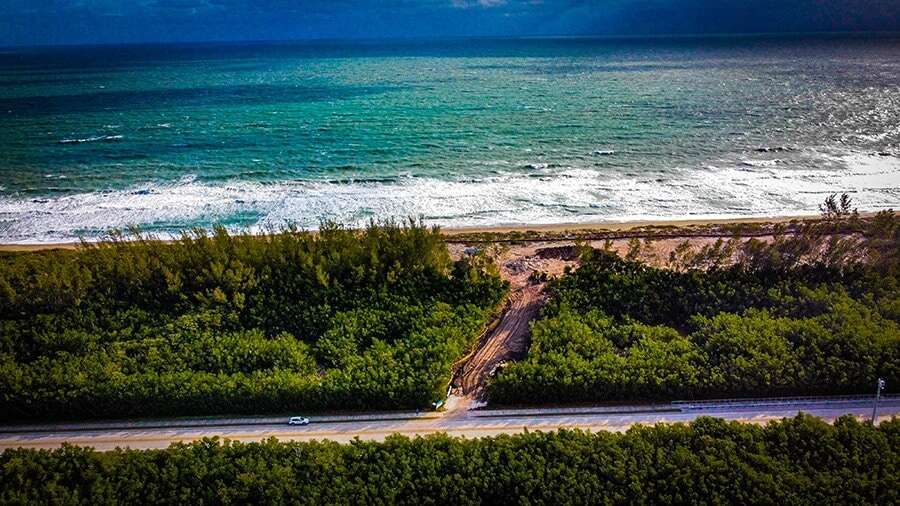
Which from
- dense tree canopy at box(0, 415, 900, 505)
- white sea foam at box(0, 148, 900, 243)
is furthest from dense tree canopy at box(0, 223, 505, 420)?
white sea foam at box(0, 148, 900, 243)

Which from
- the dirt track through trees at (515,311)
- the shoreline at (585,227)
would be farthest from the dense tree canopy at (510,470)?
the shoreline at (585,227)

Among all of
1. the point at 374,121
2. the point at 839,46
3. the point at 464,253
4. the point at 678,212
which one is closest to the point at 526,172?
the point at 678,212

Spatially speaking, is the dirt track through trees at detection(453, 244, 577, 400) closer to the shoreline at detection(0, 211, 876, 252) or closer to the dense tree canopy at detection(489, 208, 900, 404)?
the dense tree canopy at detection(489, 208, 900, 404)

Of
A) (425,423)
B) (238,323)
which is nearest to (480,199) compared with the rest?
(238,323)

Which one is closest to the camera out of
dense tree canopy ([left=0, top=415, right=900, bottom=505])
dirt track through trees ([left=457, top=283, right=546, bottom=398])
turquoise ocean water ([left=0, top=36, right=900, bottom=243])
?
dense tree canopy ([left=0, top=415, right=900, bottom=505])

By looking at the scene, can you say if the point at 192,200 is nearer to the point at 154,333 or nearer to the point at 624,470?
the point at 154,333

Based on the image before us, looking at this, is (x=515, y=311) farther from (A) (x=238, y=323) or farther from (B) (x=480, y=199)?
(B) (x=480, y=199)

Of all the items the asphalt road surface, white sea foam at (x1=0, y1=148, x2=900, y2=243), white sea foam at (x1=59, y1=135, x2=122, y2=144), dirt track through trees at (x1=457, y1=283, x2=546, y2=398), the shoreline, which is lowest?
the asphalt road surface
